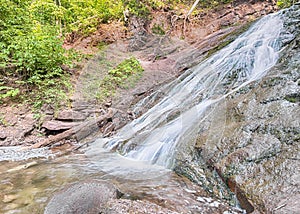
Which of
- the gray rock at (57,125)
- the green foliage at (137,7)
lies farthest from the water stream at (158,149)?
the green foliage at (137,7)

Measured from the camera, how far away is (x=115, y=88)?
24.2 ft

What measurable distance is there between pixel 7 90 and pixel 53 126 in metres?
1.96

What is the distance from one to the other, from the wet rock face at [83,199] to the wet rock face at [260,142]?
1307 millimetres

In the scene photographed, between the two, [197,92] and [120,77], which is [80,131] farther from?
[197,92]

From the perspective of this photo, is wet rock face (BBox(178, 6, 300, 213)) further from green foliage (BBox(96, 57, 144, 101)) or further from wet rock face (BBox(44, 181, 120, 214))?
green foliage (BBox(96, 57, 144, 101))

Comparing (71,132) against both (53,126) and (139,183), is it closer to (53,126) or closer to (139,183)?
(53,126)

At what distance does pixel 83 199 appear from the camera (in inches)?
93.7

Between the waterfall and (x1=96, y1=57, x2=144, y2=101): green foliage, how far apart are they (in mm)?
1146

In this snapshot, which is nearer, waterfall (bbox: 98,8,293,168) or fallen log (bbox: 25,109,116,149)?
waterfall (bbox: 98,8,293,168)

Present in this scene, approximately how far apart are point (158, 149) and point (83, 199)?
199 centimetres

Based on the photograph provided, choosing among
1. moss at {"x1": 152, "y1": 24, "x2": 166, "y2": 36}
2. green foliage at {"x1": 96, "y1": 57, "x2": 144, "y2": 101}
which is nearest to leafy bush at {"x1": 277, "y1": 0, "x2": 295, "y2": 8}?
moss at {"x1": 152, "y1": 24, "x2": 166, "y2": 36}

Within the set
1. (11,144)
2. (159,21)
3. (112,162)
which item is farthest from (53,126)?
(159,21)

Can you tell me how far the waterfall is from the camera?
4.28 metres

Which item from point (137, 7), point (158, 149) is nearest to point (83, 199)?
point (158, 149)
